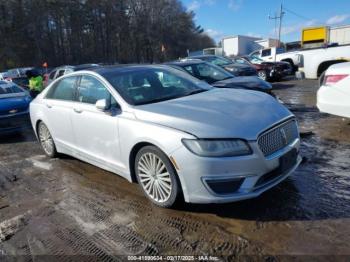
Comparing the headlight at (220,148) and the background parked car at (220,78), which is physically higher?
the background parked car at (220,78)

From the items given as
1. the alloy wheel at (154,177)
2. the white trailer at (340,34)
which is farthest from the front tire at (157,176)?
the white trailer at (340,34)

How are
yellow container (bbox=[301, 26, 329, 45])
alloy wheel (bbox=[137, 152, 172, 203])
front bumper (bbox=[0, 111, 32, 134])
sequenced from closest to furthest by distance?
1. alloy wheel (bbox=[137, 152, 172, 203])
2. front bumper (bbox=[0, 111, 32, 134])
3. yellow container (bbox=[301, 26, 329, 45])

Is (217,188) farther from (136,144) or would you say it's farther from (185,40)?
(185,40)

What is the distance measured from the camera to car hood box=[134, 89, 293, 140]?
322 centimetres

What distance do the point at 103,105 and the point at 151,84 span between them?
81cm

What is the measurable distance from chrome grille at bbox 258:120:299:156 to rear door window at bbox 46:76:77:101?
9.88 feet

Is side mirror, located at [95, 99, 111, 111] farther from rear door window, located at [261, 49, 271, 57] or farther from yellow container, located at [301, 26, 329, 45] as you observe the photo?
yellow container, located at [301, 26, 329, 45]

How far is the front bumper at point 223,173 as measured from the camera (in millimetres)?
3125

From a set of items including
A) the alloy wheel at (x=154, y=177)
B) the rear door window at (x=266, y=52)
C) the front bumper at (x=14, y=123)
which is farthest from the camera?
the rear door window at (x=266, y=52)

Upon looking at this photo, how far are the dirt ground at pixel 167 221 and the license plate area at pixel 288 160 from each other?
1.31 feet

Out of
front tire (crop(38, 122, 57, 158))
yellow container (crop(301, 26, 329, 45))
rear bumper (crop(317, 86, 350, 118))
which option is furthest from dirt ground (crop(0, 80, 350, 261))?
yellow container (crop(301, 26, 329, 45))

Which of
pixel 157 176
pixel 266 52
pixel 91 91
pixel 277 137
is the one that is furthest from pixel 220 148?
pixel 266 52

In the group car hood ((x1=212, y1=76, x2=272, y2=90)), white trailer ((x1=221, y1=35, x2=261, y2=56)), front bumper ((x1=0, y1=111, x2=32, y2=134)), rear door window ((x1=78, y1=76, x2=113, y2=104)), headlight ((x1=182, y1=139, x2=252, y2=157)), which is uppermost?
white trailer ((x1=221, y1=35, x2=261, y2=56))

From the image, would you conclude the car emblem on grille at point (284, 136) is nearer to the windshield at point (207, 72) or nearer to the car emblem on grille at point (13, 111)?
the windshield at point (207, 72)
